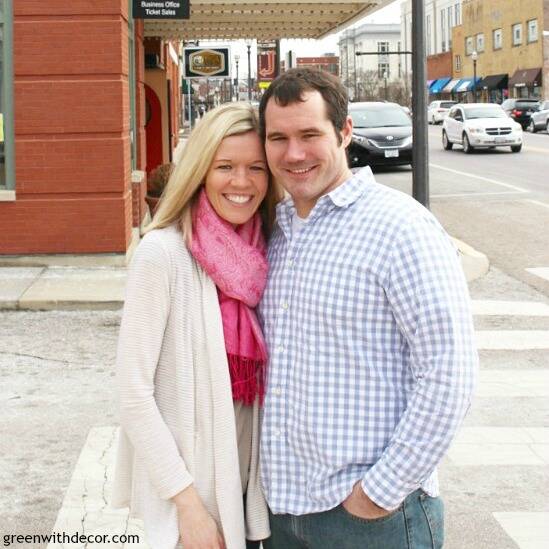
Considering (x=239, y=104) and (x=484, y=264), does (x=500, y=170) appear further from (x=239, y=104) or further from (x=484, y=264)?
(x=239, y=104)

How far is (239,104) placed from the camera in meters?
2.36

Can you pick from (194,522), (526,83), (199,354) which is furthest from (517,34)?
(194,522)

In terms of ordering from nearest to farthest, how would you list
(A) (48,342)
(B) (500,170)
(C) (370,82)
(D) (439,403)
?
(D) (439,403) → (A) (48,342) → (B) (500,170) → (C) (370,82)

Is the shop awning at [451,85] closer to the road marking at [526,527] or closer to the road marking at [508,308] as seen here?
the road marking at [508,308]

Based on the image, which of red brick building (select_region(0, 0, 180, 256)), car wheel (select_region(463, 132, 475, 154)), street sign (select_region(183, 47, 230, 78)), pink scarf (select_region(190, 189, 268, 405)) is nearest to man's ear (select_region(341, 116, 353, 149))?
pink scarf (select_region(190, 189, 268, 405))

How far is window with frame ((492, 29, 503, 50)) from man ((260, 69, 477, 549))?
78.5 metres

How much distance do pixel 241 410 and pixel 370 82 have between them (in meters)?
97.4

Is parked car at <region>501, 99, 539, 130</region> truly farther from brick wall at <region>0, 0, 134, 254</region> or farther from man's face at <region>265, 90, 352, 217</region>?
man's face at <region>265, 90, 352, 217</region>

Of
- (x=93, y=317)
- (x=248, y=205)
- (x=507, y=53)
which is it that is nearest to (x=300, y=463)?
(x=248, y=205)

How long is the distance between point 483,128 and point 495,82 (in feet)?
154

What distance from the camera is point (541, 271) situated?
1127 cm

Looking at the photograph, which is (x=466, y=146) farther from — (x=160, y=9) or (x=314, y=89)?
(x=314, y=89)

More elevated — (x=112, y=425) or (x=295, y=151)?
(x=295, y=151)

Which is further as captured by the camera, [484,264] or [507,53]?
[507,53]
